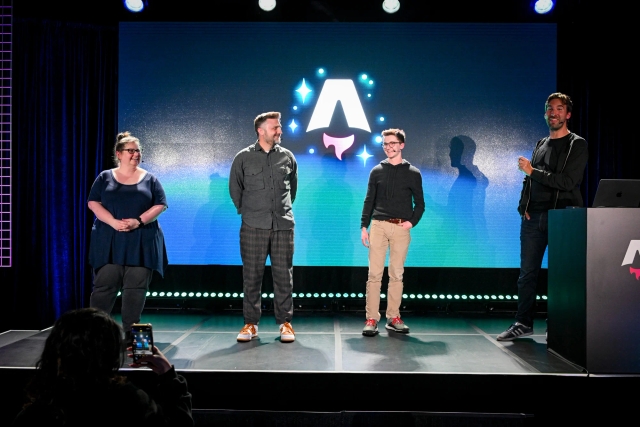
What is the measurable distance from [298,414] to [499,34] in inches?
172

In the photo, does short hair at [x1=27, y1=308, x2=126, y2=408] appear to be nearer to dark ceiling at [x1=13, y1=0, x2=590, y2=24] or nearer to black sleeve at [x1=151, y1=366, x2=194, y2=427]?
black sleeve at [x1=151, y1=366, x2=194, y2=427]

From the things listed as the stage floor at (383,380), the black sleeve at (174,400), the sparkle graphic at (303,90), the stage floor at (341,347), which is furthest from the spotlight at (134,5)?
Answer: the black sleeve at (174,400)

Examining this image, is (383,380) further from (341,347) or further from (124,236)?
(124,236)

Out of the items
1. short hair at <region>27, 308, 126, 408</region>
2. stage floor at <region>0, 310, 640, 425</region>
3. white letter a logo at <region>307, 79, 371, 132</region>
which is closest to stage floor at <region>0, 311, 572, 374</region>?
stage floor at <region>0, 310, 640, 425</region>

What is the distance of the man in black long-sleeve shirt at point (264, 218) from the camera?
13.0 ft

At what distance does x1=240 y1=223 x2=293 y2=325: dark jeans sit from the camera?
13.0 feet

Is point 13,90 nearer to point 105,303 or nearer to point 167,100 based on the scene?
point 167,100

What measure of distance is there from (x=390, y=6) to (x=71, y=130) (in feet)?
11.3

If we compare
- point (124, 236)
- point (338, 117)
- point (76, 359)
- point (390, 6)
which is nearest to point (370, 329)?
point (124, 236)

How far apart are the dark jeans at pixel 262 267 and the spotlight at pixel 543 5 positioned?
3493 millimetres

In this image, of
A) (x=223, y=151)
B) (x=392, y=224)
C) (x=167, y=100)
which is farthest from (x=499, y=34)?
(x=167, y=100)

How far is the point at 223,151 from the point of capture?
17.3 ft

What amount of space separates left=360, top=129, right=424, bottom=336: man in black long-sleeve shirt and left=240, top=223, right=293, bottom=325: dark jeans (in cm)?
71

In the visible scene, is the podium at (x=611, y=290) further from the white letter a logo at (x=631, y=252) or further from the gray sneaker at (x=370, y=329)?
the gray sneaker at (x=370, y=329)
